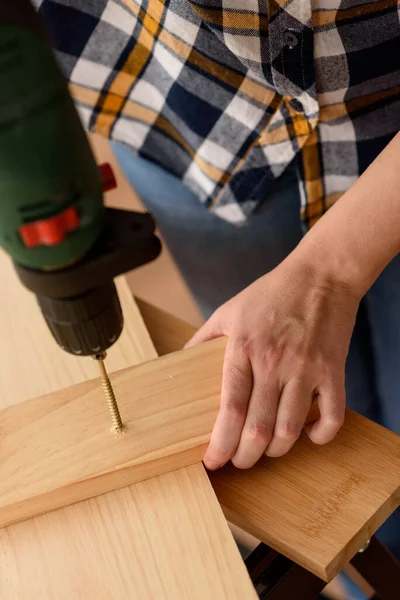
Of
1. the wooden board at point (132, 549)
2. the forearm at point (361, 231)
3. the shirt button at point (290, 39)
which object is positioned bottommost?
the wooden board at point (132, 549)

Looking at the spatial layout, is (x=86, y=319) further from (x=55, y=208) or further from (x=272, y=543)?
(x=272, y=543)

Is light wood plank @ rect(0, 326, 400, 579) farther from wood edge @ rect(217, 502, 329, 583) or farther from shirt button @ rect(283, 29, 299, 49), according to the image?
shirt button @ rect(283, 29, 299, 49)

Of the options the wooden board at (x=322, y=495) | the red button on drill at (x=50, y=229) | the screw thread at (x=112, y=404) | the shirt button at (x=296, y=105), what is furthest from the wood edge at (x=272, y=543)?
the shirt button at (x=296, y=105)

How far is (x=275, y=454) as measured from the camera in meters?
0.65

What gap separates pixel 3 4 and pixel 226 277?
2.45ft

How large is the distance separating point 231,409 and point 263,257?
0.43 metres

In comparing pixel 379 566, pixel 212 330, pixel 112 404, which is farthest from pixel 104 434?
pixel 379 566

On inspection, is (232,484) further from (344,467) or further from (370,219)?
(370,219)

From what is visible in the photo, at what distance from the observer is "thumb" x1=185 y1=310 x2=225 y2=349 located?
721 millimetres

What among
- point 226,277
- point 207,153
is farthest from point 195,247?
point 207,153

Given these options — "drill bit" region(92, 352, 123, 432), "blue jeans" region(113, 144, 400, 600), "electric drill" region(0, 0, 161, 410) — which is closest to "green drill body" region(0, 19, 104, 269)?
"electric drill" region(0, 0, 161, 410)

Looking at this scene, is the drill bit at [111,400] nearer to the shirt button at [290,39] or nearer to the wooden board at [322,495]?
the wooden board at [322,495]

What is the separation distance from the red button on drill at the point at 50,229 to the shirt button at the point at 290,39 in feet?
1.32

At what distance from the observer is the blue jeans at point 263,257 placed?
0.96m
